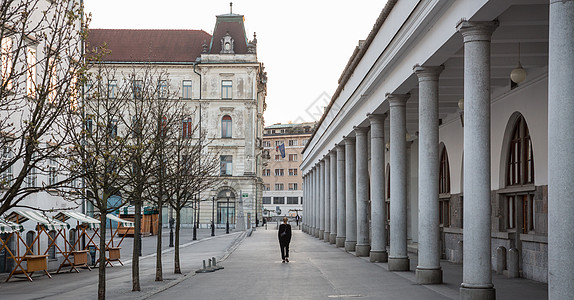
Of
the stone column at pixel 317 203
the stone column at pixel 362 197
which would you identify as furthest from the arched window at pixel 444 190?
the stone column at pixel 317 203

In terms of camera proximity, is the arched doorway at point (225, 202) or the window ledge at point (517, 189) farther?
the arched doorway at point (225, 202)

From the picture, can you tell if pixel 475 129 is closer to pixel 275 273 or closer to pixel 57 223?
pixel 275 273

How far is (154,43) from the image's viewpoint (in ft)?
264

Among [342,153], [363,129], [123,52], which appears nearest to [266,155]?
[123,52]

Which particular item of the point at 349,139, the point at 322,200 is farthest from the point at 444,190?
the point at 322,200

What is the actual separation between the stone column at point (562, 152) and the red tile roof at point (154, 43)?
7032 centimetres

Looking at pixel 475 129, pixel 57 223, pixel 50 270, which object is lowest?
pixel 50 270

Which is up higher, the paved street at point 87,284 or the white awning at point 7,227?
the white awning at point 7,227

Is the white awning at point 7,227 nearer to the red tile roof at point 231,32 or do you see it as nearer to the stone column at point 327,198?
the stone column at point 327,198

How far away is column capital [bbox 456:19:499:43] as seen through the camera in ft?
43.0

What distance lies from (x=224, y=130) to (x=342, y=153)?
41828 mm

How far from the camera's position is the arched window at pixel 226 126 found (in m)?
77.7

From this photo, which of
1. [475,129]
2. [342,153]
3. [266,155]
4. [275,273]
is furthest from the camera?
[266,155]

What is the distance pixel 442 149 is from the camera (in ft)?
94.4
